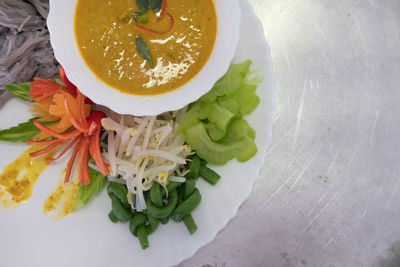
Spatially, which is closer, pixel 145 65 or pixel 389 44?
pixel 145 65

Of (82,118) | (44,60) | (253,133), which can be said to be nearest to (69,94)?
(82,118)

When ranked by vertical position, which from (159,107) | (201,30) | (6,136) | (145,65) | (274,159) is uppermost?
(201,30)

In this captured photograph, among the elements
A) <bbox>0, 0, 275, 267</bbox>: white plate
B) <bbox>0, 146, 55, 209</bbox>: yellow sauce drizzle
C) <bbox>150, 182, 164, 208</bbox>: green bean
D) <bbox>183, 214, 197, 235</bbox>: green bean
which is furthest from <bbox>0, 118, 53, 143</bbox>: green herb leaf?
<bbox>183, 214, 197, 235</bbox>: green bean

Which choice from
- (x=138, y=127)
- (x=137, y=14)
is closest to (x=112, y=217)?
(x=138, y=127)

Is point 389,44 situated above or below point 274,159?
above

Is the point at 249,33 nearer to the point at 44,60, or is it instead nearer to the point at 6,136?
the point at 44,60

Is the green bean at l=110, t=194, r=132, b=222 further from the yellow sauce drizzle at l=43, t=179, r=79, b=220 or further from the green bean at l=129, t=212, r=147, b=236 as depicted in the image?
the yellow sauce drizzle at l=43, t=179, r=79, b=220

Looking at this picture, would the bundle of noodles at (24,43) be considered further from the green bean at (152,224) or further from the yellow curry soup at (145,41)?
the green bean at (152,224)
